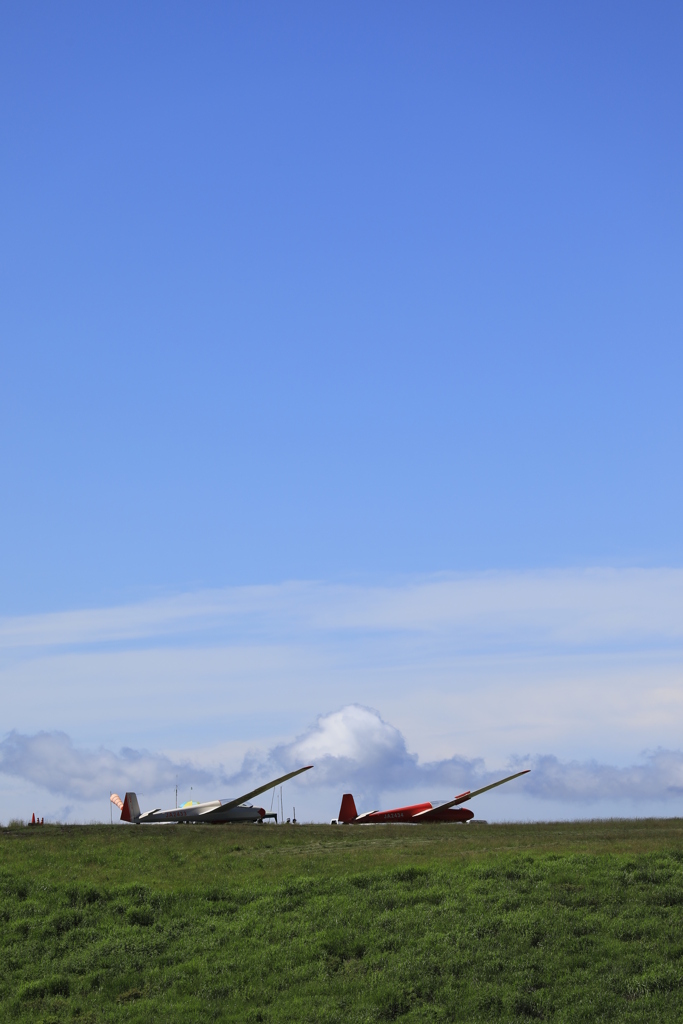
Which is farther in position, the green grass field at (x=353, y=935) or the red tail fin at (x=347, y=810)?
the red tail fin at (x=347, y=810)

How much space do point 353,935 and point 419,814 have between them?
3008 centimetres

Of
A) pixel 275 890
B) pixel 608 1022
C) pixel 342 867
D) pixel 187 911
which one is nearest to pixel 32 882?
pixel 187 911

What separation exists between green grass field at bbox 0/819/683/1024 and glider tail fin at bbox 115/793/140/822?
19.5m

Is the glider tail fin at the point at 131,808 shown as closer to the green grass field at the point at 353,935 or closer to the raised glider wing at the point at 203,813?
the raised glider wing at the point at 203,813

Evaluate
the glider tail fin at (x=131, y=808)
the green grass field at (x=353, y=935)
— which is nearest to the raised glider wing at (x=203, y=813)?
the glider tail fin at (x=131, y=808)

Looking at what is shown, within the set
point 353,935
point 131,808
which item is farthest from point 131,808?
point 353,935

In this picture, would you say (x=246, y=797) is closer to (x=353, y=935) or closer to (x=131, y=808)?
(x=131, y=808)

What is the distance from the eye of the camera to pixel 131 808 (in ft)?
175

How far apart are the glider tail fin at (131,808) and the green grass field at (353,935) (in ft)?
64.1

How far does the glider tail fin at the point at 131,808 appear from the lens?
53375 mm

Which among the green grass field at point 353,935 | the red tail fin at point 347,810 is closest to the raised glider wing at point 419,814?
the red tail fin at point 347,810

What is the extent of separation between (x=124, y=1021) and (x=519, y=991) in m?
9.51

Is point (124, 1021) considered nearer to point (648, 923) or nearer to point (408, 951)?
point (408, 951)

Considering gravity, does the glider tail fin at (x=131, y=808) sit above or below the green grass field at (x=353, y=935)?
above
